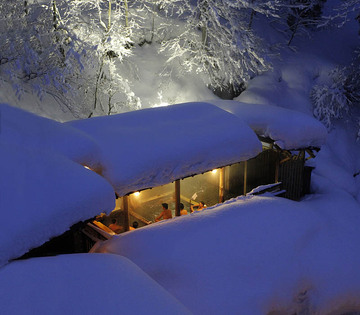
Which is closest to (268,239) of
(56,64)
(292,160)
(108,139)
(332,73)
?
(108,139)

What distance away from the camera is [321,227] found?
830cm

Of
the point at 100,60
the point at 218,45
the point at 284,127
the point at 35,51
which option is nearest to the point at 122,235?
the point at 284,127

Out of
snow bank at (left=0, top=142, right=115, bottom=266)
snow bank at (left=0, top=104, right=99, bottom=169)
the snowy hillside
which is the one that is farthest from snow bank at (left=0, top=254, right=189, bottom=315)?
snow bank at (left=0, top=104, right=99, bottom=169)

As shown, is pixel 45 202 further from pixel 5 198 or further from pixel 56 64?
pixel 56 64

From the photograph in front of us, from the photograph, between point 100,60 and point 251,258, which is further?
point 100,60

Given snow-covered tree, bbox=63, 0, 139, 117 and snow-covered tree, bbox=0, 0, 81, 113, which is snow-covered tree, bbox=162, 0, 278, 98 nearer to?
snow-covered tree, bbox=63, 0, 139, 117

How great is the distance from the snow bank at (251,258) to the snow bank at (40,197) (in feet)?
4.93

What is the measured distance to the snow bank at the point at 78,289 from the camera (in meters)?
4.02

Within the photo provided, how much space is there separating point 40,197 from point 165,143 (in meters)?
3.97

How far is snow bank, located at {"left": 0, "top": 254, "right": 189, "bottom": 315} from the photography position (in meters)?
4.02

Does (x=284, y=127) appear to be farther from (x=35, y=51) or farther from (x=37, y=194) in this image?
(x=35, y=51)

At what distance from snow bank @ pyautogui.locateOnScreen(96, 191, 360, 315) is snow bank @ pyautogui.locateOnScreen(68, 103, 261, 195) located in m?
1.26

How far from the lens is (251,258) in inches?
274

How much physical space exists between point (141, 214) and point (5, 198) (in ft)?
23.2
